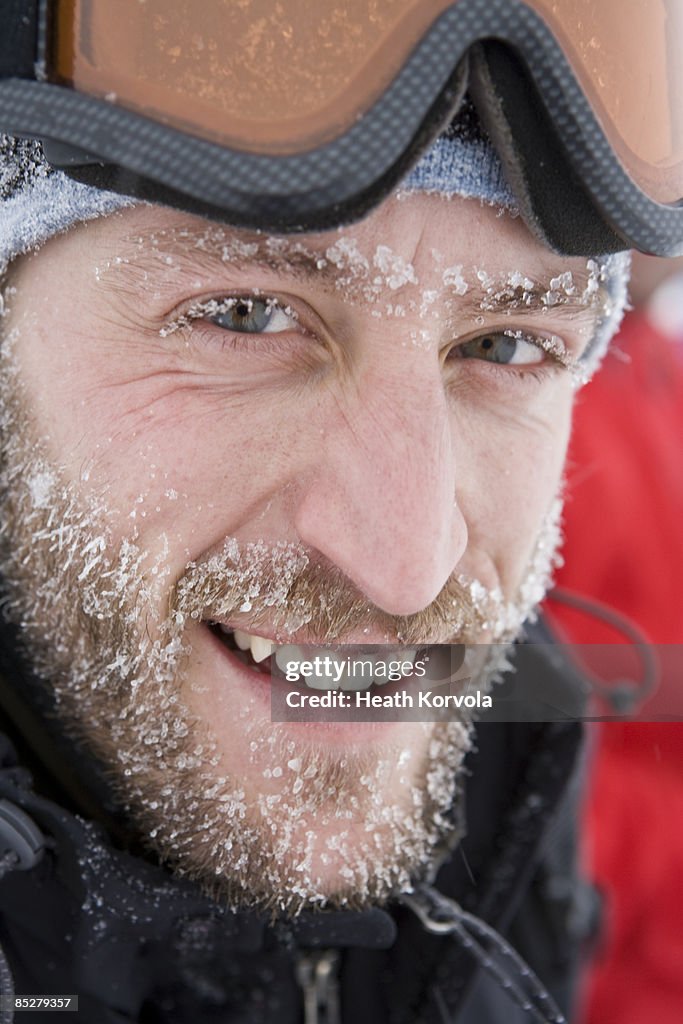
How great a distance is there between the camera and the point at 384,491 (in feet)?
3.79

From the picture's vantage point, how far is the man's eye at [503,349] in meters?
1.32

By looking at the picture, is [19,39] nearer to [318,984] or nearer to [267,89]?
[267,89]

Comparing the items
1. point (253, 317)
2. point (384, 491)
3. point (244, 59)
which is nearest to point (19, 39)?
point (244, 59)

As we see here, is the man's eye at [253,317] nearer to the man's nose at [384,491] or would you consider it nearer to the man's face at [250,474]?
the man's face at [250,474]

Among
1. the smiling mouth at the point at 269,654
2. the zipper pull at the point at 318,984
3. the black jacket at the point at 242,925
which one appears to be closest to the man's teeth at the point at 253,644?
the smiling mouth at the point at 269,654

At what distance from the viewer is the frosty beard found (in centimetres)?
120

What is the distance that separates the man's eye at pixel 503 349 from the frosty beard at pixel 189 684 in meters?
0.33

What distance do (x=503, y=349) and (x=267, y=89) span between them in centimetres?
52

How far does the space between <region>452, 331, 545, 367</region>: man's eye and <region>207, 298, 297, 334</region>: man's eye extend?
24cm

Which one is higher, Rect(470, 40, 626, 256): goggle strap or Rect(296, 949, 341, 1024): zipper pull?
Rect(470, 40, 626, 256): goggle strap
